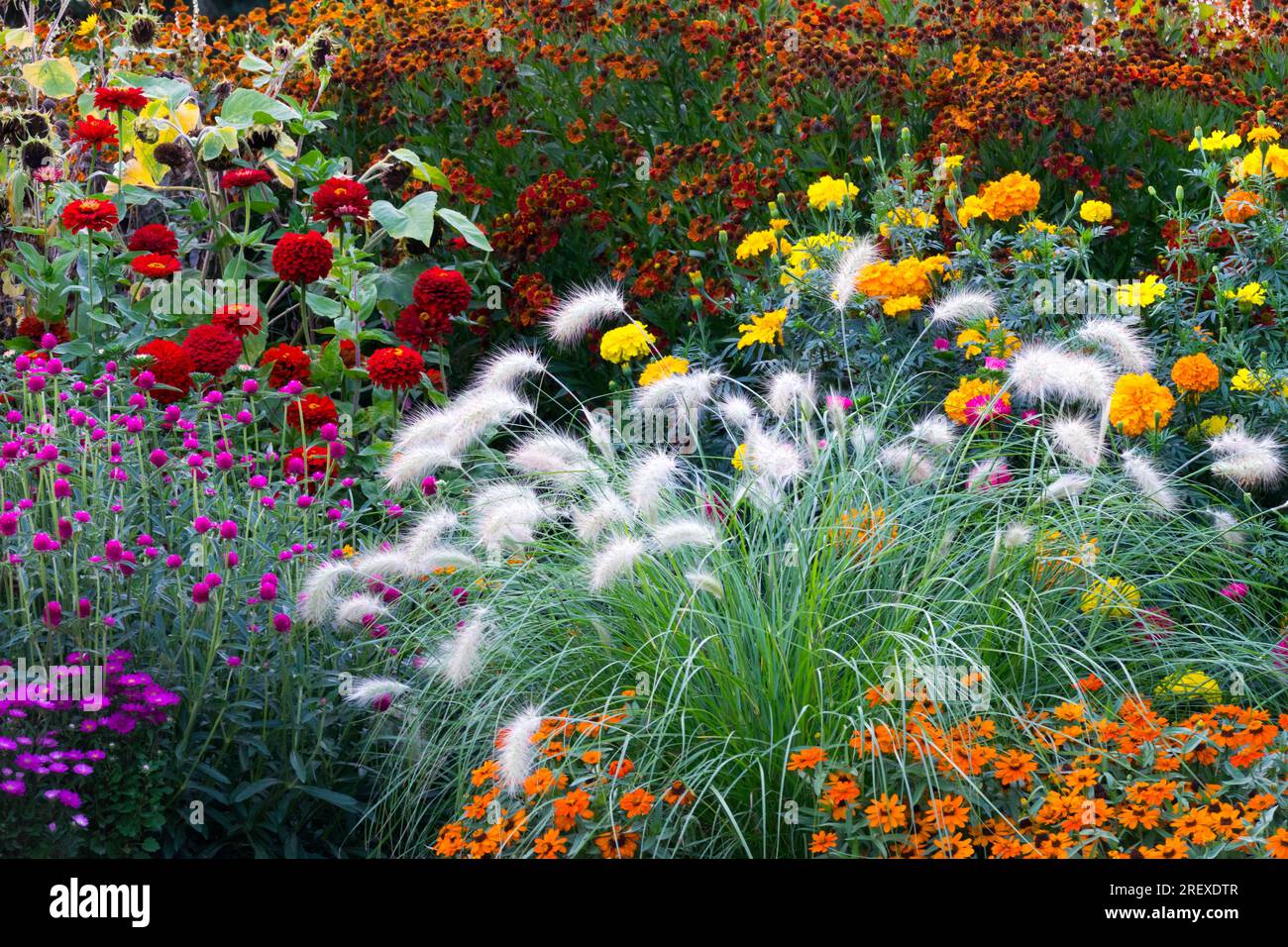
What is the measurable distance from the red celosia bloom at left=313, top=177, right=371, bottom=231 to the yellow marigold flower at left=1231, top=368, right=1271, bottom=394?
317 cm

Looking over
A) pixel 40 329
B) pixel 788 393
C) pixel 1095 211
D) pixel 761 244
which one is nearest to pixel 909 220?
pixel 761 244

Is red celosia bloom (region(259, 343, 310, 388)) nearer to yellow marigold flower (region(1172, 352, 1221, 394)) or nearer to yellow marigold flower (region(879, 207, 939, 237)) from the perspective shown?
yellow marigold flower (region(879, 207, 939, 237))

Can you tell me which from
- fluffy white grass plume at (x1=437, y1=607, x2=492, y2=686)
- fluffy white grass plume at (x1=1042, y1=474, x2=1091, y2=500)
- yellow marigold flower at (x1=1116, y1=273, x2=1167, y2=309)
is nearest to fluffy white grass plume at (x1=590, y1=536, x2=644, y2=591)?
fluffy white grass plume at (x1=437, y1=607, x2=492, y2=686)

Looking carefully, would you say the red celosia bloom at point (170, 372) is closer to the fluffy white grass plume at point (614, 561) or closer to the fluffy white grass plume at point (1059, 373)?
the fluffy white grass plume at point (614, 561)

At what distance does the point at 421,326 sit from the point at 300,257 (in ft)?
2.05

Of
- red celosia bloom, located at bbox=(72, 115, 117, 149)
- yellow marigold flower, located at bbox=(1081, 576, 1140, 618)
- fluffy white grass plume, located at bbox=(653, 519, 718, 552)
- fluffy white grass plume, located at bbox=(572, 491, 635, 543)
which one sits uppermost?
red celosia bloom, located at bbox=(72, 115, 117, 149)

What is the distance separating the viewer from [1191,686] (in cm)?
353

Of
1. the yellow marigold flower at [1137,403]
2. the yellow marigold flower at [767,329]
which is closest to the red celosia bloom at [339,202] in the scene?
the yellow marigold flower at [767,329]

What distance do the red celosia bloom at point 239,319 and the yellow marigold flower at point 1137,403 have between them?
2.84 metres

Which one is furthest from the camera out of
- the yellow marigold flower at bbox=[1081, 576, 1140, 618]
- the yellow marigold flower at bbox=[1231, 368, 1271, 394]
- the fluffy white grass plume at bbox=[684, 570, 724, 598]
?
the yellow marigold flower at bbox=[1231, 368, 1271, 394]

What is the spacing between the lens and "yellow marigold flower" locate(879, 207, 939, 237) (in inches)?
206

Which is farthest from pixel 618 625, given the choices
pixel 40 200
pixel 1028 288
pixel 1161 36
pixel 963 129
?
pixel 1161 36
